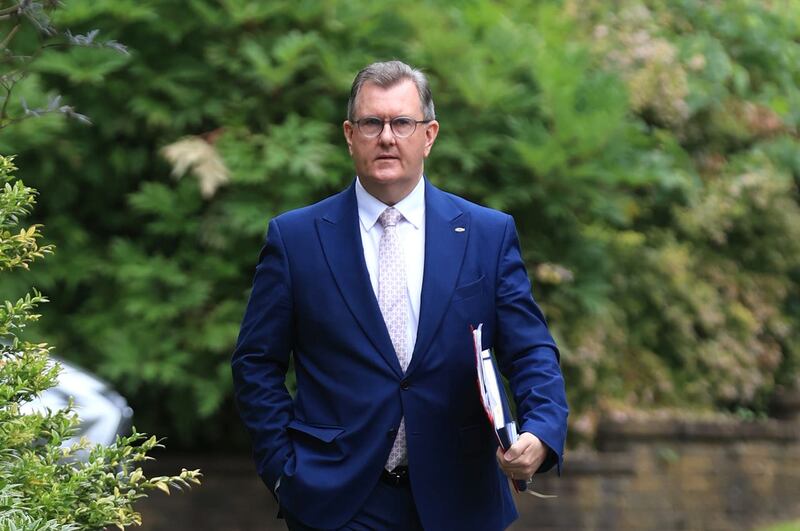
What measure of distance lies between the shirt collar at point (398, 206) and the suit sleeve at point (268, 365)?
274 mm

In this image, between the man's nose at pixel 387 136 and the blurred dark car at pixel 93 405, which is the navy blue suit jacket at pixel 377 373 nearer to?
the man's nose at pixel 387 136

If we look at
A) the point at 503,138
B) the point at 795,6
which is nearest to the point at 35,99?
the point at 503,138

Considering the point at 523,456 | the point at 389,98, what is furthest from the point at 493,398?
the point at 389,98

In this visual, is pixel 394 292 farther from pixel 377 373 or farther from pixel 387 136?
pixel 387 136

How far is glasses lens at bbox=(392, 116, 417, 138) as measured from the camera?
4617 millimetres

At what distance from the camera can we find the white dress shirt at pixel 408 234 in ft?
15.5

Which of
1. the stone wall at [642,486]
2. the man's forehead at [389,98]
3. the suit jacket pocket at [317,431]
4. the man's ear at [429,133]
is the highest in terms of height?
the man's forehead at [389,98]

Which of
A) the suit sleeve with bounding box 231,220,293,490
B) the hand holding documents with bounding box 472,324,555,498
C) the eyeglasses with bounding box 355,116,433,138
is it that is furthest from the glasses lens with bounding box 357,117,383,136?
the hand holding documents with bounding box 472,324,555,498

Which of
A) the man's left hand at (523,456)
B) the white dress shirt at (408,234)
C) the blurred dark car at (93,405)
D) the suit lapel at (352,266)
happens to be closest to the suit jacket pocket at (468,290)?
the white dress shirt at (408,234)

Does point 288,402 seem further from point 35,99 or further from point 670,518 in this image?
point 670,518

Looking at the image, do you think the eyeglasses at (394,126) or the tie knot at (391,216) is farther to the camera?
the tie knot at (391,216)

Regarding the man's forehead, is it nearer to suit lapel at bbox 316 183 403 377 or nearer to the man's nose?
the man's nose

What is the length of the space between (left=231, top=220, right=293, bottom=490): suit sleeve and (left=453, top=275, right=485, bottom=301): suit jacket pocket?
0.51 metres

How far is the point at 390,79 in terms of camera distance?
4660 mm
